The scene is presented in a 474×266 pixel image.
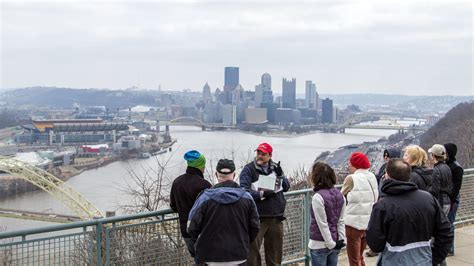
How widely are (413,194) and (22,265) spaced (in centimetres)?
287

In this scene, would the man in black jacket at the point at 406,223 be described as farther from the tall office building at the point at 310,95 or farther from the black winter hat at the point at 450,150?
the tall office building at the point at 310,95

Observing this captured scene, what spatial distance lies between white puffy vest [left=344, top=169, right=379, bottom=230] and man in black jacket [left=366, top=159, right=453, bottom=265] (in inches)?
50.7

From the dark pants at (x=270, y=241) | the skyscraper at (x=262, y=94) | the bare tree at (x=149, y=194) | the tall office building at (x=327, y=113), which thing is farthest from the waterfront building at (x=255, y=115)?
the dark pants at (x=270, y=241)

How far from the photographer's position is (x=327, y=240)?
456 centimetres

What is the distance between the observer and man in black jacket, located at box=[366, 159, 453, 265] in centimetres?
358

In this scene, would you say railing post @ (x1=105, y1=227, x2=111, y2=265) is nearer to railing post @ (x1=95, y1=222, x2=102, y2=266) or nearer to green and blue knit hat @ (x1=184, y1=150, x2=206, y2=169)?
railing post @ (x1=95, y1=222, x2=102, y2=266)

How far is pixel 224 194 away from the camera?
3.81m

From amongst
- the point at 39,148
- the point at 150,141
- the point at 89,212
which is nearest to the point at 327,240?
the point at 89,212

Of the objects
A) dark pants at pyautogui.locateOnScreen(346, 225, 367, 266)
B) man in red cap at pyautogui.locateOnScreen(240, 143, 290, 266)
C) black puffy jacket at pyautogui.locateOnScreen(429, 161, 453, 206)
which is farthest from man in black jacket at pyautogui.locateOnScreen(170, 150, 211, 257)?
black puffy jacket at pyautogui.locateOnScreen(429, 161, 453, 206)

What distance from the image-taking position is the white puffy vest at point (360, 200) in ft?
16.4

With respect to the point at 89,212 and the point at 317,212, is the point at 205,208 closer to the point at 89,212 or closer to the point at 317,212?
the point at 317,212

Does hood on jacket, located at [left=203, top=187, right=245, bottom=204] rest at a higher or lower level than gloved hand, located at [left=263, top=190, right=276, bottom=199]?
higher

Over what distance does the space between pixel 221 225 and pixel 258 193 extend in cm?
103

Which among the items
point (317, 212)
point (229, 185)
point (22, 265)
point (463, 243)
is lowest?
point (463, 243)
